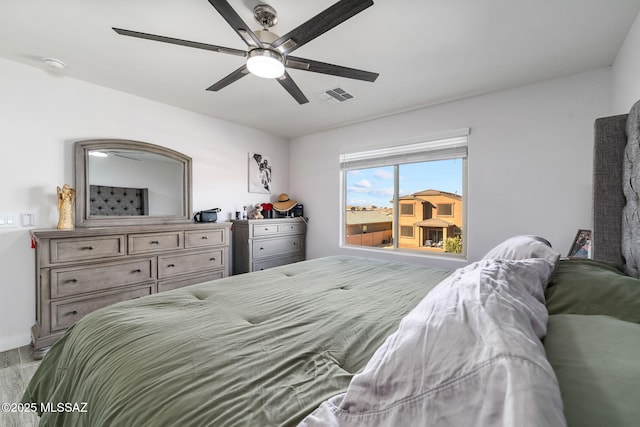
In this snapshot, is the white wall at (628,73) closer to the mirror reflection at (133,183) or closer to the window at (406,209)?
the window at (406,209)

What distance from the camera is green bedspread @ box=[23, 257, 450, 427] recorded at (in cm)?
65

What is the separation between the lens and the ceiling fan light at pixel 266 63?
165cm

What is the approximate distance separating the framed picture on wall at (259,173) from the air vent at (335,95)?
166cm

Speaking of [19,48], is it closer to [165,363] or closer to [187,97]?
[187,97]

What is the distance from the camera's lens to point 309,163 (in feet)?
14.9

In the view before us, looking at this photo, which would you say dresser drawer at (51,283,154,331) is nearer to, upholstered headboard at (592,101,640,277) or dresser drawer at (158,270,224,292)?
dresser drawer at (158,270,224,292)

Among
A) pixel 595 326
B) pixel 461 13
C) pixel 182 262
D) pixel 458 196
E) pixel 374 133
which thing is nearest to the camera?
pixel 595 326

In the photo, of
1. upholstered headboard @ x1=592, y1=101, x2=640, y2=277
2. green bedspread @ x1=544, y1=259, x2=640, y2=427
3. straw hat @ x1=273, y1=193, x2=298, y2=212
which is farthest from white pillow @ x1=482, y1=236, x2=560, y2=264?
straw hat @ x1=273, y1=193, x2=298, y2=212

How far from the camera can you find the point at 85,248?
2.39m

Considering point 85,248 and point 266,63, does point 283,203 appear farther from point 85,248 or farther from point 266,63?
point 266,63

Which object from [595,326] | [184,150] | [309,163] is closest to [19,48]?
[184,150]

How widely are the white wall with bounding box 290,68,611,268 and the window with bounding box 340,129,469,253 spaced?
0.17m

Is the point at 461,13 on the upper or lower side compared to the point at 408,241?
upper

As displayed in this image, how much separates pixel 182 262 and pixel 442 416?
3144 mm
